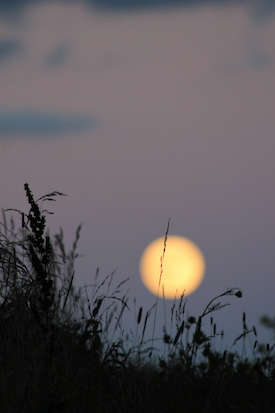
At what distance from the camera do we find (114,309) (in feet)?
11.1

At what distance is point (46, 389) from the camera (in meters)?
2.94

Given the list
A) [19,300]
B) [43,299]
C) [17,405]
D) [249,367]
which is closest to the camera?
[17,405]

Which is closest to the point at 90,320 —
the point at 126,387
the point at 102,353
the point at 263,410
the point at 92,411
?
the point at 102,353

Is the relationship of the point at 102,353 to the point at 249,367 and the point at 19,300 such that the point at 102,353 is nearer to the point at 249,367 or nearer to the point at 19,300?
the point at 19,300

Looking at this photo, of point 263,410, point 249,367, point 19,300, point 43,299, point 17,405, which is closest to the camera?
point 17,405

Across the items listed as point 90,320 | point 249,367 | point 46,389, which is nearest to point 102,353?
point 90,320

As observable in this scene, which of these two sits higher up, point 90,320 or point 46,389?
point 90,320

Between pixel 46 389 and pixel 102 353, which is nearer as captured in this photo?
pixel 46 389

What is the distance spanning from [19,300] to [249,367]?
217cm

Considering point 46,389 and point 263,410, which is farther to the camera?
point 263,410

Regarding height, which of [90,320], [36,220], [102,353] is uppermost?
[36,220]

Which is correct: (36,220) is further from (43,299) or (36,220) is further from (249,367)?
(249,367)

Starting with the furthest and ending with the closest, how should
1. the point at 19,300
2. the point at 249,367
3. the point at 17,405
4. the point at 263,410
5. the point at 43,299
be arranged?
1. the point at 249,367
2. the point at 19,300
3. the point at 263,410
4. the point at 43,299
5. the point at 17,405

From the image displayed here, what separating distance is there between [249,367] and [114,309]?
1.59 metres
